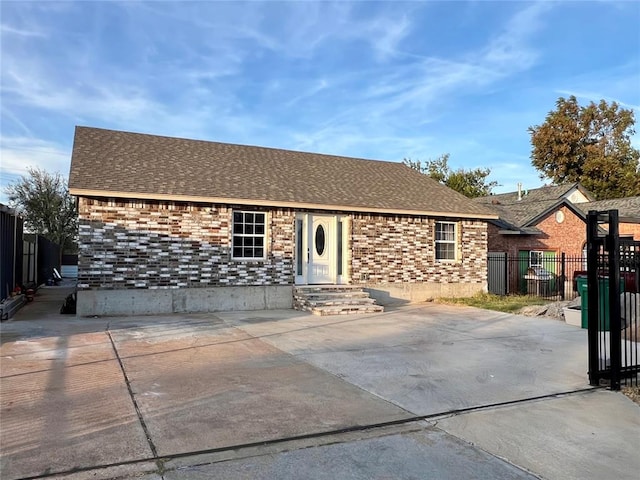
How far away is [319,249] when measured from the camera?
15328 millimetres

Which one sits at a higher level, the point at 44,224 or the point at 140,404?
the point at 44,224

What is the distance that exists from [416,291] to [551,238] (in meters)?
10.2

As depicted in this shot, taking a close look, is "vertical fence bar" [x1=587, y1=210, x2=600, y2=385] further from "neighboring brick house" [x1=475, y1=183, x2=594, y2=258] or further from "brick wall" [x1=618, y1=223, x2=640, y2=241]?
"brick wall" [x1=618, y1=223, x2=640, y2=241]

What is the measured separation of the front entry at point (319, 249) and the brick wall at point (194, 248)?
1.46 ft

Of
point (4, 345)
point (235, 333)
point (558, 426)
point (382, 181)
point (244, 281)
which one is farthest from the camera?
point (382, 181)

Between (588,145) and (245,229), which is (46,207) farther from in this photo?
(588,145)

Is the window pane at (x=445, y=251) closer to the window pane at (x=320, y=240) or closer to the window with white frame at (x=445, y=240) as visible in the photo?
the window with white frame at (x=445, y=240)

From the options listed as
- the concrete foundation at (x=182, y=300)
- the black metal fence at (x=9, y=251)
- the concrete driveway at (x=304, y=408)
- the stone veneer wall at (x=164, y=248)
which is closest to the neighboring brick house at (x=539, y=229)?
the concrete foundation at (x=182, y=300)

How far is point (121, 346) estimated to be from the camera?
8.27 m

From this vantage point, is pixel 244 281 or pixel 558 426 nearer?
pixel 558 426

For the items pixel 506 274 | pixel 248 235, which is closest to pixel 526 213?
pixel 506 274

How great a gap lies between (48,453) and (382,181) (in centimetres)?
1561

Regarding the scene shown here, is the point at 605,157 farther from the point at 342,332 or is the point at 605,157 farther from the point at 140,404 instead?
the point at 140,404

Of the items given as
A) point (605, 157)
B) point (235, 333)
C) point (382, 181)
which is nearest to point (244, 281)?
point (235, 333)
